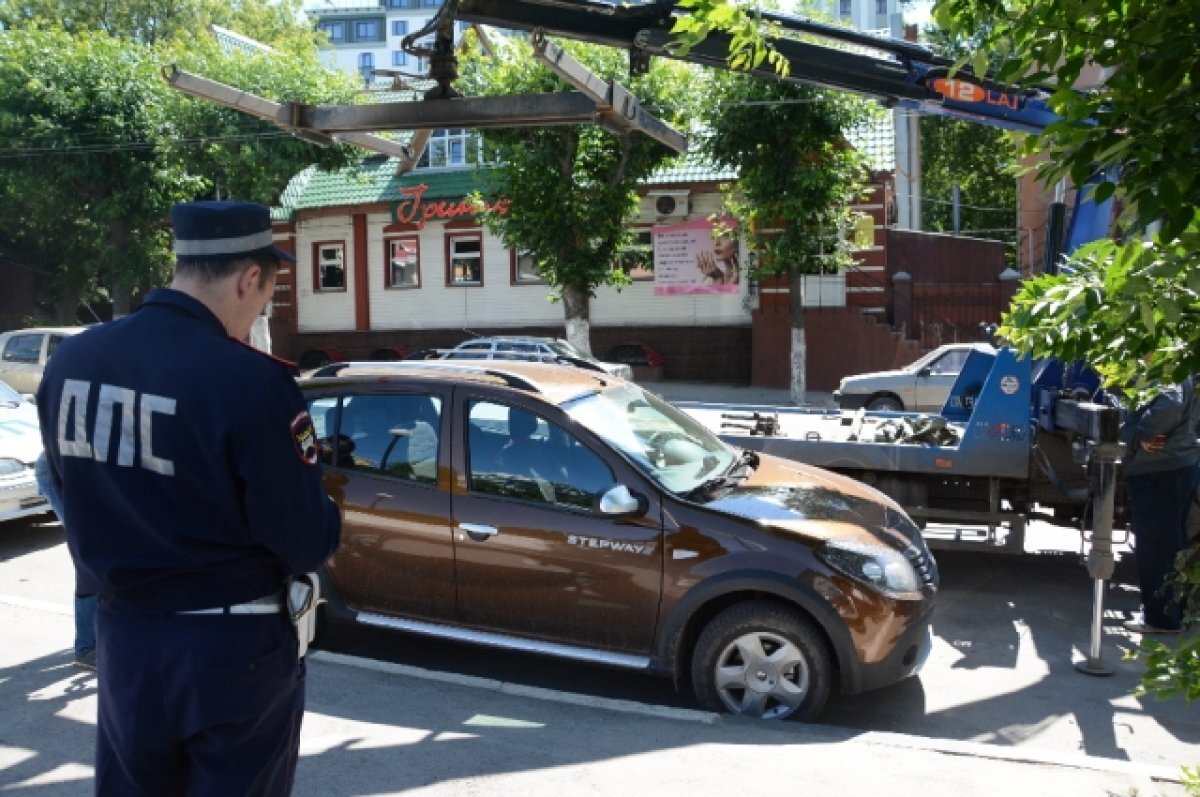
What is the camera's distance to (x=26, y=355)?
19.3m

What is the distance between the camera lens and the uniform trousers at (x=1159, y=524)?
22.5ft

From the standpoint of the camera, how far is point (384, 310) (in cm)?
2981

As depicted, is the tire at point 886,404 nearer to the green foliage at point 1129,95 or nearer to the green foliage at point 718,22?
the green foliage at point 718,22

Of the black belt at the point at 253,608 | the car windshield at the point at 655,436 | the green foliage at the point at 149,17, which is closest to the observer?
the black belt at the point at 253,608

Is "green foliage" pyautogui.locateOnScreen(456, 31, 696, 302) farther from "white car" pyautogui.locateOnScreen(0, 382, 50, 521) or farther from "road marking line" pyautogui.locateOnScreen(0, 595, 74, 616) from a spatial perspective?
"road marking line" pyautogui.locateOnScreen(0, 595, 74, 616)

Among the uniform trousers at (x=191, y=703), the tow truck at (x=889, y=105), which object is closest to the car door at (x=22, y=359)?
the tow truck at (x=889, y=105)

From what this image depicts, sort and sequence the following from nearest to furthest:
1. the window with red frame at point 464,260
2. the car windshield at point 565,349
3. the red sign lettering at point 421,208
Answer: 1. the car windshield at point 565,349
2. the red sign lettering at point 421,208
3. the window with red frame at point 464,260

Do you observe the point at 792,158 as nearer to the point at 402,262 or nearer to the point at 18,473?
the point at 402,262

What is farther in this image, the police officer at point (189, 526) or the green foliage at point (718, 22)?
the green foliage at point (718, 22)

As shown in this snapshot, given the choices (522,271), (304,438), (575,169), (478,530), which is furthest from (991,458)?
(522,271)

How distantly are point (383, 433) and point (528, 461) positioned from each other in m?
0.91

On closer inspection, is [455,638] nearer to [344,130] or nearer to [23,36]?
[344,130]

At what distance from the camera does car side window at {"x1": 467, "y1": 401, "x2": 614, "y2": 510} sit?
5.51 meters

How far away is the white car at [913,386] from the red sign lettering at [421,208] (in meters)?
13.2
